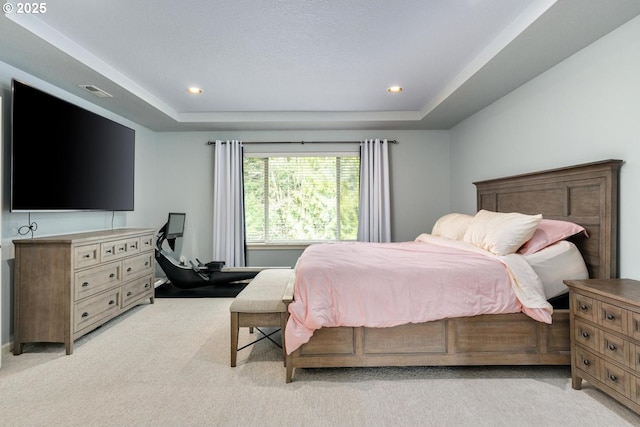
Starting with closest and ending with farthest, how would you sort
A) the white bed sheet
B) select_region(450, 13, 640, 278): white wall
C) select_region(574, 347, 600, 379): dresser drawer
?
select_region(574, 347, 600, 379): dresser drawer → select_region(450, 13, 640, 278): white wall → the white bed sheet

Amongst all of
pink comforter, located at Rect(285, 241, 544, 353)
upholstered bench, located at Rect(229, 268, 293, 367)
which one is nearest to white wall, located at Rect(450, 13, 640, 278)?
pink comforter, located at Rect(285, 241, 544, 353)

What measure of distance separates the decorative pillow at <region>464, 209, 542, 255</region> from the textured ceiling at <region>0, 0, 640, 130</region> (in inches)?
52.5

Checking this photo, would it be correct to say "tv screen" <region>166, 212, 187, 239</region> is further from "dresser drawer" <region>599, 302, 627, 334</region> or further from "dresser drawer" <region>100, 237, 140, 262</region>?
"dresser drawer" <region>599, 302, 627, 334</region>

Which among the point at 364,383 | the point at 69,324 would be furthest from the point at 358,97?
the point at 69,324

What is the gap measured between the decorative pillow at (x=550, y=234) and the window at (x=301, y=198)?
279 centimetres

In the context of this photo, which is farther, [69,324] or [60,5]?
[69,324]

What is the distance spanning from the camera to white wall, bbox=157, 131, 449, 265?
4969 millimetres

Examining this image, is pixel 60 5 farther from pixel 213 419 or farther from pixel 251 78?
pixel 213 419

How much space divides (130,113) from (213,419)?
3.78 m

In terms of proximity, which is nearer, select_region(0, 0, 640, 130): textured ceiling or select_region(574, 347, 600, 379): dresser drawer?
select_region(574, 347, 600, 379): dresser drawer

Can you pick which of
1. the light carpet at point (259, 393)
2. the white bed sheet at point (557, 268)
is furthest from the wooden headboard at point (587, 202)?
the light carpet at point (259, 393)

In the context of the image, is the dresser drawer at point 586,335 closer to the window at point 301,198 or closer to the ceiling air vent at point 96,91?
the window at point 301,198

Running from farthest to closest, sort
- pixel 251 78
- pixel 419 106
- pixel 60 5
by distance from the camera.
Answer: pixel 419 106 < pixel 251 78 < pixel 60 5

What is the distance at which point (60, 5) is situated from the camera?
6.84 feet
